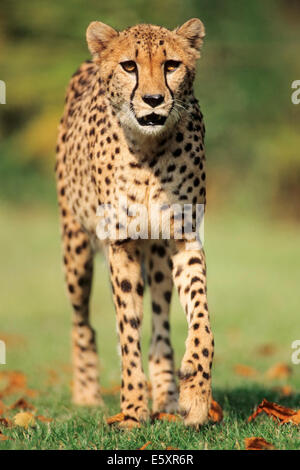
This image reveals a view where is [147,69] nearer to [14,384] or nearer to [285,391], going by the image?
[285,391]

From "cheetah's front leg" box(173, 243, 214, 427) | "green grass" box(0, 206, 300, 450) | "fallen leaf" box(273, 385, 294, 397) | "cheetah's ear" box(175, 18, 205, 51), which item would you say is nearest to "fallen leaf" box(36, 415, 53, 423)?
"green grass" box(0, 206, 300, 450)

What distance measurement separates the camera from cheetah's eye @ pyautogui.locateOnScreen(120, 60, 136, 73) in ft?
13.0

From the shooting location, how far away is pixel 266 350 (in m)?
7.41

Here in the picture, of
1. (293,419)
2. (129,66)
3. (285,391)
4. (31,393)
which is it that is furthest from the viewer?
(31,393)

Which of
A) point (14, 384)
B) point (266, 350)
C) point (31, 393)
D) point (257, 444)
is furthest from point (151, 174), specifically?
point (266, 350)

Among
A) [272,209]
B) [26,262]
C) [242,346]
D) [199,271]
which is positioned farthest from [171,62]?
[272,209]

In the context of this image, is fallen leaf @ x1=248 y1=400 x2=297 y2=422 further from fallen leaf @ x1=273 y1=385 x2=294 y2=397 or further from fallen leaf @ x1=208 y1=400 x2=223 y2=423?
fallen leaf @ x1=273 y1=385 x2=294 y2=397

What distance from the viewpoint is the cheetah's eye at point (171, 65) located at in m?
3.94

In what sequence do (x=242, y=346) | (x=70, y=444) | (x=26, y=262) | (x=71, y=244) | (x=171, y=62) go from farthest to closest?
(x=26, y=262)
(x=242, y=346)
(x=71, y=244)
(x=171, y=62)
(x=70, y=444)

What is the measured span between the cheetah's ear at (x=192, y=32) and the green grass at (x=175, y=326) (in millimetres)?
1768

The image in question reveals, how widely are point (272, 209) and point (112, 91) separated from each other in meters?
16.9

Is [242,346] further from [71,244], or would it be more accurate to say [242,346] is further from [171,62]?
[171,62]

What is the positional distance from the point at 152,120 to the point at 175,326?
18.4ft

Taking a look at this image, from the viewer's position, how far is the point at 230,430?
11.9ft
